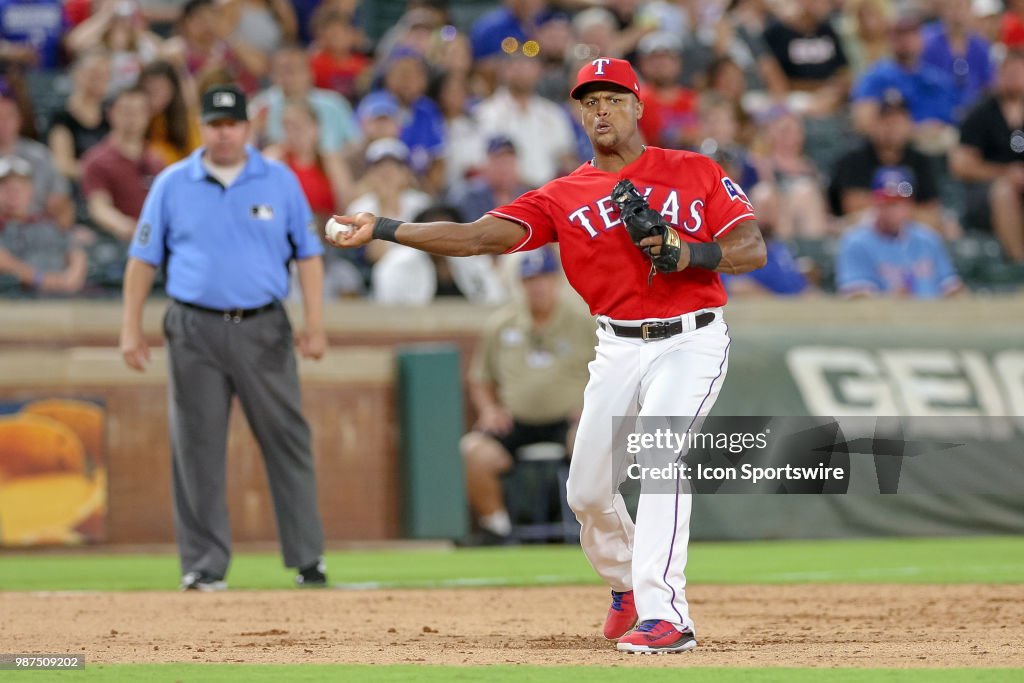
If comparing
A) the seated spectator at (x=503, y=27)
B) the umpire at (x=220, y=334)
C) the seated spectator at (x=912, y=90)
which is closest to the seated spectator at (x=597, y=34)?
the seated spectator at (x=503, y=27)

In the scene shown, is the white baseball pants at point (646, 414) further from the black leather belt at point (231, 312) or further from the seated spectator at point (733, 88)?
the seated spectator at point (733, 88)

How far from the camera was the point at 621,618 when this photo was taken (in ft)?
20.4

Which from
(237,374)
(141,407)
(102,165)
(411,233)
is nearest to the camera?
(411,233)

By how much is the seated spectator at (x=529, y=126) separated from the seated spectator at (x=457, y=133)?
153 mm

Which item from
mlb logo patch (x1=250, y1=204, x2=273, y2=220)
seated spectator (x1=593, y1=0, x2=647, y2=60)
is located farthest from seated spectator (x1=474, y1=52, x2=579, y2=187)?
mlb logo patch (x1=250, y1=204, x2=273, y2=220)

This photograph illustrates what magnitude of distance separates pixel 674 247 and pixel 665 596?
129 cm

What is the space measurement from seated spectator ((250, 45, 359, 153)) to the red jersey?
7580 millimetres

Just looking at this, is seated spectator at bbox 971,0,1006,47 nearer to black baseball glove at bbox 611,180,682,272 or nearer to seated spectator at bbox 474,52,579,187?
seated spectator at bbox 474,52,579,187

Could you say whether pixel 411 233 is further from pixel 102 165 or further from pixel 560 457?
pixel 102 165

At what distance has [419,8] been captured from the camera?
15.9 m

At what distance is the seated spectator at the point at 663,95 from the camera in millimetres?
14688

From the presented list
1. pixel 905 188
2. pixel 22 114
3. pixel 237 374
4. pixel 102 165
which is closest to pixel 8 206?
pixel 102 165

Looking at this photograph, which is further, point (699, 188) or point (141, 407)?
point (141, 407)

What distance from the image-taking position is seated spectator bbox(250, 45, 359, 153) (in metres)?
13.5
